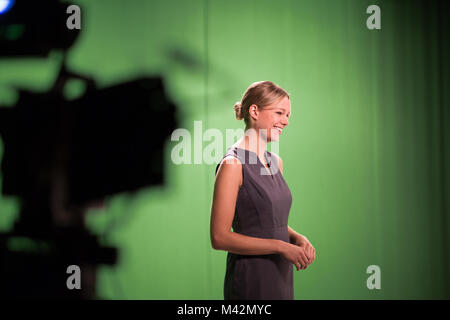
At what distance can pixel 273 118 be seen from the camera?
1.34 m

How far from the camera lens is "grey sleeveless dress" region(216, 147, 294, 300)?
4.29 ft

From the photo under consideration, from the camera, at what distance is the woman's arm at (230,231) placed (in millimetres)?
1224

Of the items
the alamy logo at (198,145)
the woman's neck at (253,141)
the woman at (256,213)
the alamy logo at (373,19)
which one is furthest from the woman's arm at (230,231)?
the alamy logo at (373,19)

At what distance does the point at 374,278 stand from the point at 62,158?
2.37m

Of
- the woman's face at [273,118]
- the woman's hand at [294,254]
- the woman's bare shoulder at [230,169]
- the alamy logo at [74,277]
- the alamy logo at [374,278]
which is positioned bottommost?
the alamy logo at [374,278]

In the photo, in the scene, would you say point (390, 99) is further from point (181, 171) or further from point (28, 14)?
point (28, 14)

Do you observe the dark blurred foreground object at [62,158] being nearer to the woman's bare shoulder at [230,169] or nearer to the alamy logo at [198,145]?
the alamy logo at [198,145]

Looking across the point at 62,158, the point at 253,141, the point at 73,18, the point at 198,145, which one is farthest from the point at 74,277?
the point at 73,18

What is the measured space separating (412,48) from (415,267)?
64.6 inches

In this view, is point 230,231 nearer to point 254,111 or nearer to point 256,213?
point 256,213

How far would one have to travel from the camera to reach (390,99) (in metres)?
2.46
